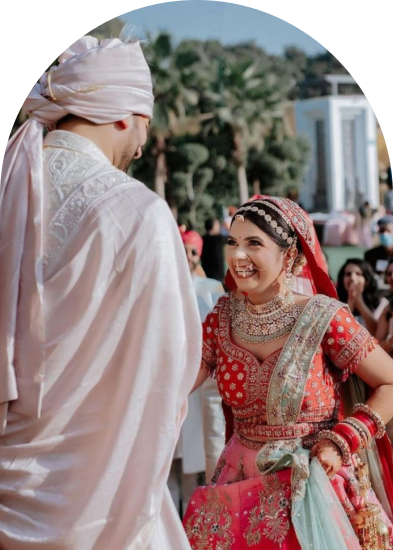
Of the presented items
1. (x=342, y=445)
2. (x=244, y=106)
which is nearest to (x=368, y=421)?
(x=342, y=445)

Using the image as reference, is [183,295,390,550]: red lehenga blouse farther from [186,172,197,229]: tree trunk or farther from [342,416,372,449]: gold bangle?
[186,172,197,229]: tree trunk

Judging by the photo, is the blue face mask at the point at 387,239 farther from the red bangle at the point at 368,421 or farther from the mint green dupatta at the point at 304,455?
the red bangle at the point at 368,421

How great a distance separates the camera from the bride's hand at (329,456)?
10.8 feet

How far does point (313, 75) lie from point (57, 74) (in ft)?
226

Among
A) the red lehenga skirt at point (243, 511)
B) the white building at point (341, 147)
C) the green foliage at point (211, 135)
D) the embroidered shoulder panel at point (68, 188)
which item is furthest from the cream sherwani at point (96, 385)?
the white building at point (341, 147)

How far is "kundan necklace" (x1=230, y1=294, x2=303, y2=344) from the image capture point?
3.49m

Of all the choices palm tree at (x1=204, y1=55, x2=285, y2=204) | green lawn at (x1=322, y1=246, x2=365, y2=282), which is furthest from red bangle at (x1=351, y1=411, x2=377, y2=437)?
palm tree at (x1=204, y1=55, x2=285, y2=204)

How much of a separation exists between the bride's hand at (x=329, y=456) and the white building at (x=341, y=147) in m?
46.4

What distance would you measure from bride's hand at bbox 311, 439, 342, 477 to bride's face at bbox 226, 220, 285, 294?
1.92 feet

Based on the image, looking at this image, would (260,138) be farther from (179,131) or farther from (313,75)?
(313,75)

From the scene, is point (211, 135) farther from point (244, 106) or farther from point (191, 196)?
point (191, 196)

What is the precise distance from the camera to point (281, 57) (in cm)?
8062

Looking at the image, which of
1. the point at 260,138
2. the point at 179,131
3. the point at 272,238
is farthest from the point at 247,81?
the point at 272,238

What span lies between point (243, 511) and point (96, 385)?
1.16m
